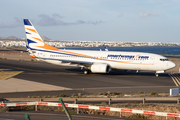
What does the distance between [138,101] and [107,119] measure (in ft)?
21.5

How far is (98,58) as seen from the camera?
42.2m

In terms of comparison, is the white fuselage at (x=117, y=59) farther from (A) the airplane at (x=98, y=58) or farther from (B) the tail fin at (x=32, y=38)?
(B) the tail fin at (x=32, y=38)

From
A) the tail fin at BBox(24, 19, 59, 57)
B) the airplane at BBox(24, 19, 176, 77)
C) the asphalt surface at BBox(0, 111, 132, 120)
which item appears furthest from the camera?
the tail fin at BBox(24, 19, 59, 57)

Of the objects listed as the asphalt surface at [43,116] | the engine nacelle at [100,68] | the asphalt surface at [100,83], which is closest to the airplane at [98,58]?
the engine nacelle at [100,68]

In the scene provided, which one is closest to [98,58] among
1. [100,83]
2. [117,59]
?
[117,59]

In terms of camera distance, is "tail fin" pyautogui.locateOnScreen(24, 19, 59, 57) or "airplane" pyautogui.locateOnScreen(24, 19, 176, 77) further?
"tail fin" pyautogui.locateOnScreen(24, 19, 59, 57)

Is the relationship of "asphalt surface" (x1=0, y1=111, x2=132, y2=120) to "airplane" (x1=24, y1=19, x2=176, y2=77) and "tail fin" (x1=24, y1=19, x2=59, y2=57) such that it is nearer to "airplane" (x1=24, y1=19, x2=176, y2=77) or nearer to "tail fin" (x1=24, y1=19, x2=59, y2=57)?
"airplane" (x1=24, y1=19, x2=176, y2=77)

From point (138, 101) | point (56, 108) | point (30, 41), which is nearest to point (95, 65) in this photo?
point (30, 41)

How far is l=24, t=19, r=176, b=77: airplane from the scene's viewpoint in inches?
1539

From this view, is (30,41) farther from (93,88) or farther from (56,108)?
(56,108)

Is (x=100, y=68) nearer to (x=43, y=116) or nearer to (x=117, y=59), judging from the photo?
(x=117, y=59)

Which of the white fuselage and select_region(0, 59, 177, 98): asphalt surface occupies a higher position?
the white fuselage

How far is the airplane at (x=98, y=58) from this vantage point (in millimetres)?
39094

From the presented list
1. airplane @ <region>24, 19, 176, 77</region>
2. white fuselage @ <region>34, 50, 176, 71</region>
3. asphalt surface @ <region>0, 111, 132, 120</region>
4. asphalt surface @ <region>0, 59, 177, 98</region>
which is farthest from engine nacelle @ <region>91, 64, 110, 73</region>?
asphalt surface @ <region>0, 111, 132, 120</region>
